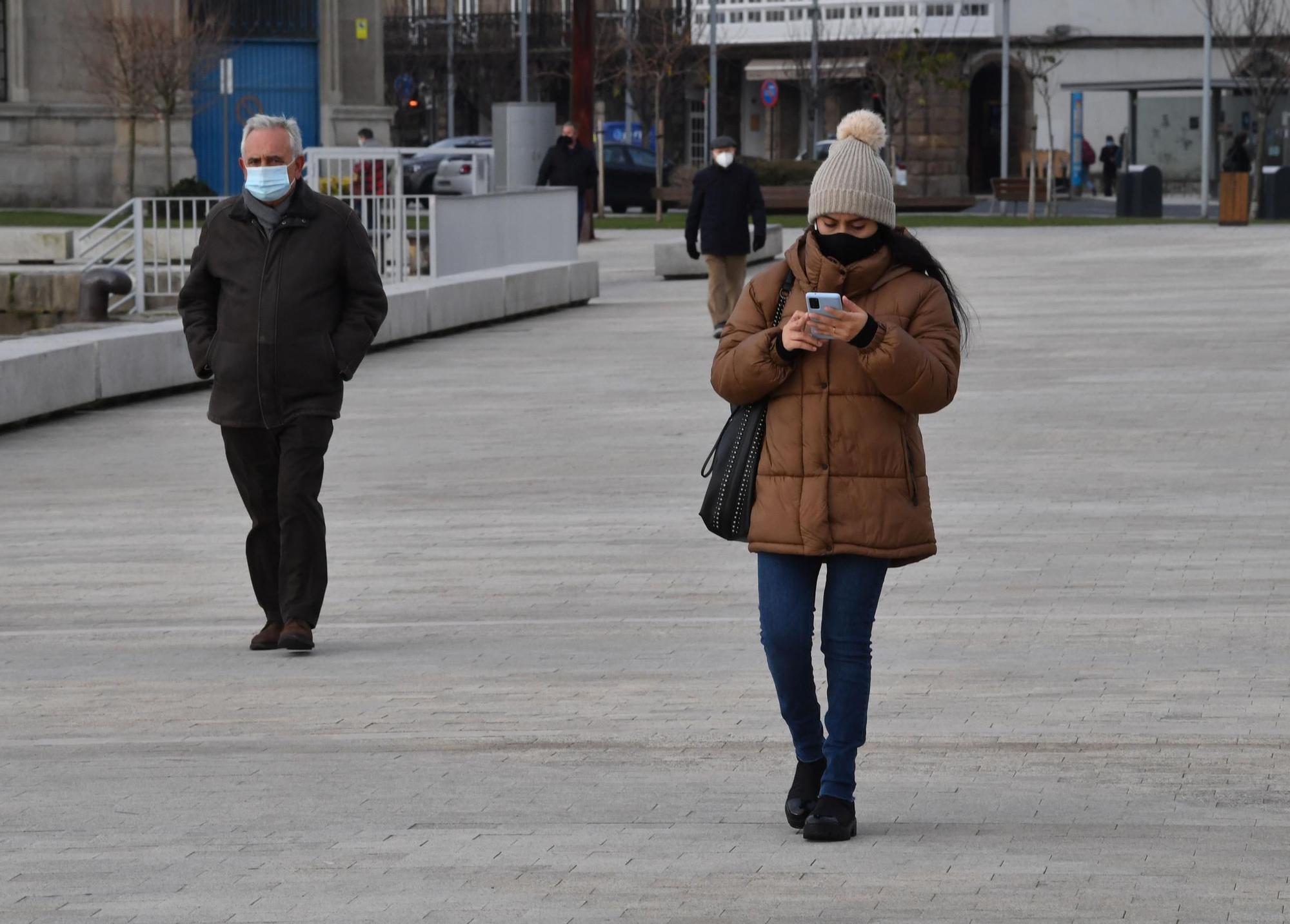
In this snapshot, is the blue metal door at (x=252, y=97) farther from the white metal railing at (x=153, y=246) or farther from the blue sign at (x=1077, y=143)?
the white metal railing at (x=153, y=246)

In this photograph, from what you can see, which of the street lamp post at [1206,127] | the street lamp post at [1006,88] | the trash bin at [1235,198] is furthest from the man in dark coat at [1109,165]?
the trash bin at [1235,198]

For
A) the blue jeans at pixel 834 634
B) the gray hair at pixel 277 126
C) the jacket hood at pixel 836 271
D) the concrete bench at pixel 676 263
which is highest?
the gray hair at pixel 277 126

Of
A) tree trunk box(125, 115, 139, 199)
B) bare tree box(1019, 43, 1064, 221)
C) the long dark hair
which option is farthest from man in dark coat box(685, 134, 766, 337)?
bare tree box(1019, 43, 1064, 221)

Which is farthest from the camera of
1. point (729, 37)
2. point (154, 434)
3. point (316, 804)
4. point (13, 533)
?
point (729, 37)

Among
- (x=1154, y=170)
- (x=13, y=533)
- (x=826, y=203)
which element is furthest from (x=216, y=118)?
(x=826, y=203)

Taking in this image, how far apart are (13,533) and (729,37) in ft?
212

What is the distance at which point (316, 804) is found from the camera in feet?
20.0

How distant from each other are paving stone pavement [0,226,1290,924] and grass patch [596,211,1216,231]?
29.5 m

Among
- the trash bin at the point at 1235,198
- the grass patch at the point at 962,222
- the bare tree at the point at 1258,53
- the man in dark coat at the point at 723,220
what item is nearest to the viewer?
the man in dark coat at the point at 723,220

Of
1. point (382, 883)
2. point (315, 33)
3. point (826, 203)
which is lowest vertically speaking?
point (382, 883)

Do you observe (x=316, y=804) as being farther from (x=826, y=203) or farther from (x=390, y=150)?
(x=390, y=150)

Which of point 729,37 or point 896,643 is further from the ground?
point 729,37

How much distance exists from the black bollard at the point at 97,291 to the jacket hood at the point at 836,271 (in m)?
18.0

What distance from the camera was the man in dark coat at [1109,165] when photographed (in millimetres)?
62688
